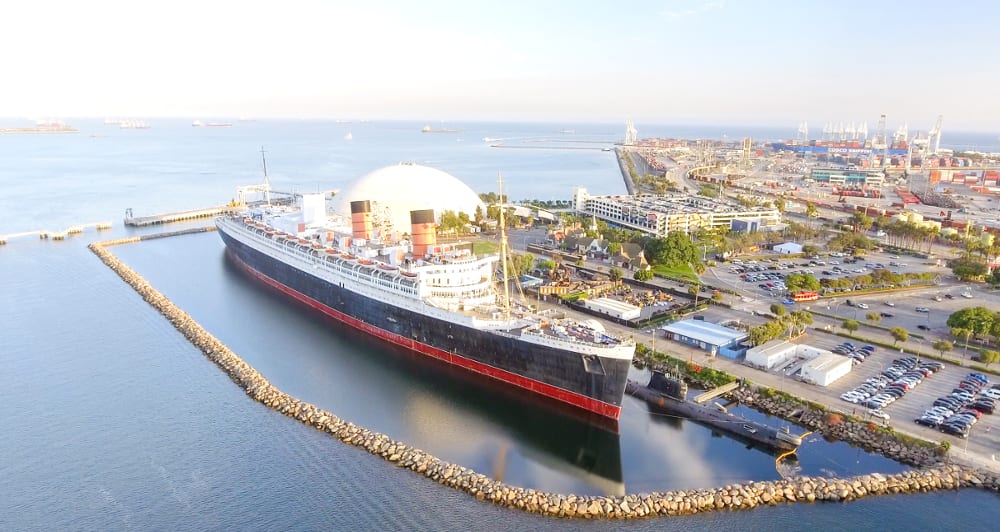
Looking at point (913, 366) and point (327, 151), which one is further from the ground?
point (327, 151)

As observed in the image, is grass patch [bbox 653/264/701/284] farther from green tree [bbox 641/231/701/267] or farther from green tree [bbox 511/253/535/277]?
green tree [bbox 511/253/535/277]

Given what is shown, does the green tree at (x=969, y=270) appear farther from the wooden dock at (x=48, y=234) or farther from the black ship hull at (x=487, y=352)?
the wooden dock at (x=48, y=234)

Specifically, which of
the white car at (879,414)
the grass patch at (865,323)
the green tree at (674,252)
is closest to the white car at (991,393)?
the white car at (879,414)

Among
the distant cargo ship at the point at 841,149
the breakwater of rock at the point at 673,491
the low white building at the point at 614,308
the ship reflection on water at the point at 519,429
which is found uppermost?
the distant cargo ship at the point at 841,149

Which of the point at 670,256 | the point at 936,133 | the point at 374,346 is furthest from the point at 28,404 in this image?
the point at 936,133

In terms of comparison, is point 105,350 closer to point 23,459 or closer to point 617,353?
point 23,459

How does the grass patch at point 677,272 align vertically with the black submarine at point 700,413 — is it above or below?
above

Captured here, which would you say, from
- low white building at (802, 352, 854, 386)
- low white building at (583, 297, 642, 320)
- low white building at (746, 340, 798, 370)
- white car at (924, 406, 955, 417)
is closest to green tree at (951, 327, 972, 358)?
low white building at (802, 352, 854, 386)
